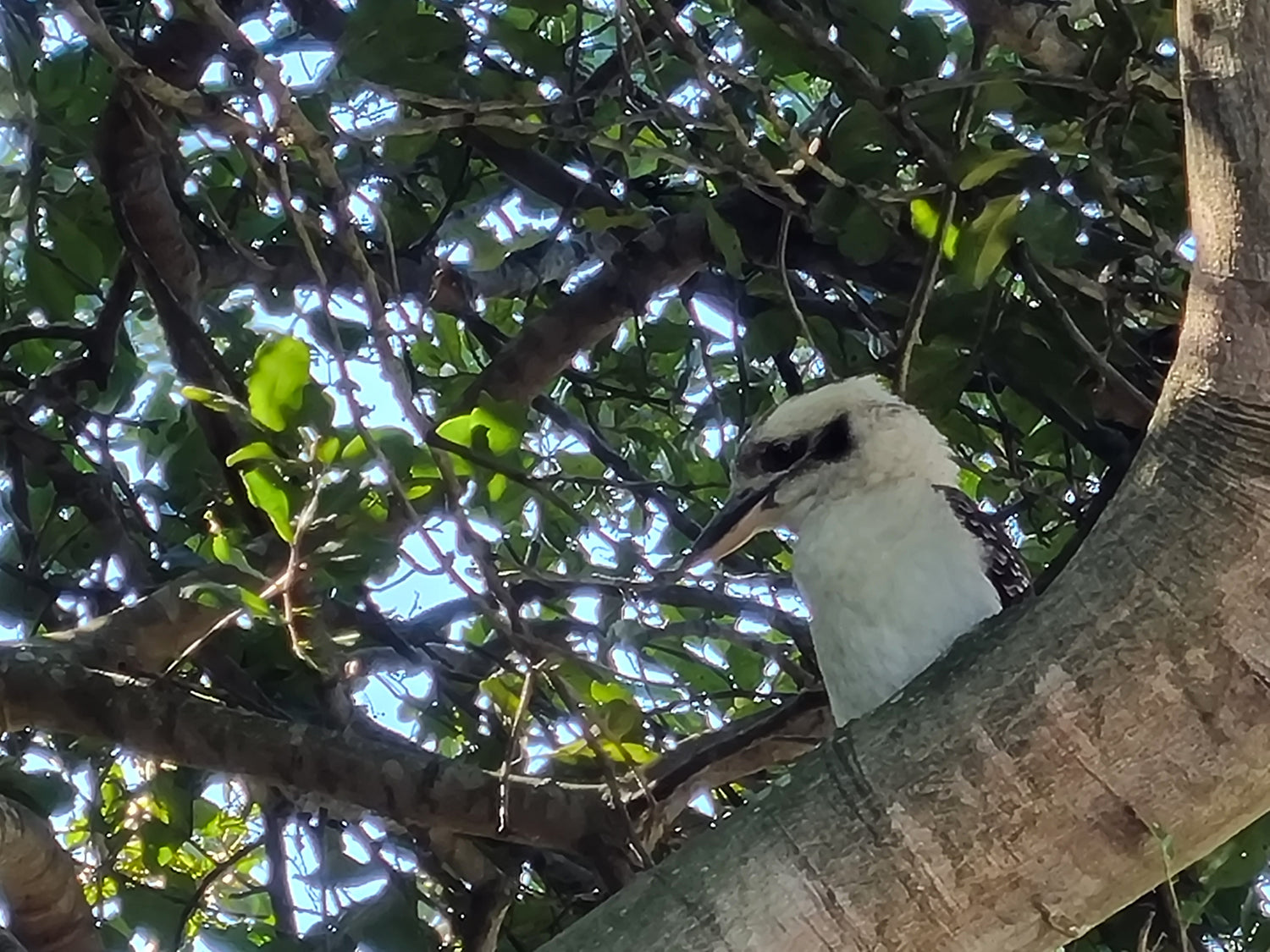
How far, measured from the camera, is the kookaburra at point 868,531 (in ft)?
4.83

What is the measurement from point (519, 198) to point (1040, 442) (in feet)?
2.31

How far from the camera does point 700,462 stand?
2.00 m

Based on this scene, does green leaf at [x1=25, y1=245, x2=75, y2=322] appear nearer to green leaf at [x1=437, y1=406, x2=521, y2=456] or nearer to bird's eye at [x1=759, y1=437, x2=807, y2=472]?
green leaf at [x1=437, y1=406, x2=521, y2=456]

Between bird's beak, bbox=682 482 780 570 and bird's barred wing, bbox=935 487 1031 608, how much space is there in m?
0.20

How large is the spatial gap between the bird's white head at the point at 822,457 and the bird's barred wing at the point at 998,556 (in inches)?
3.0

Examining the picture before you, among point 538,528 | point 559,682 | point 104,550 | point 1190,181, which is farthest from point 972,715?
point 104,550

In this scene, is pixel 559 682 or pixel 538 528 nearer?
pixel 559 682

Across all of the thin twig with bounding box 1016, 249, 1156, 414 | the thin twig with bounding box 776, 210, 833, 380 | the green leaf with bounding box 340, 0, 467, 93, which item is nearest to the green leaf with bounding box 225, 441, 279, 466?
the green leaf with bounding box 340, 0, 467, 93

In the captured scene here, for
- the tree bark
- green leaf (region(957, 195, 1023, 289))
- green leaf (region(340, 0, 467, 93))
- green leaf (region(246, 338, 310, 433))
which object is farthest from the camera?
green leaf (region(340, 0, 467, 93))

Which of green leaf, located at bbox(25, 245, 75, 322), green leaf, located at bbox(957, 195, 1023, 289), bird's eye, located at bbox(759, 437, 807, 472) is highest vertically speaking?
green leaf, located at bbox(25, 245, 75, 322)

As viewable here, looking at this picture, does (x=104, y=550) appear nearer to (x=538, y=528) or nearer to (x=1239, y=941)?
(x=538, y=528)

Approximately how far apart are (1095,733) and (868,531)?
77 cm

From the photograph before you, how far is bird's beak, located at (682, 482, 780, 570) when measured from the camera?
163 centimetres

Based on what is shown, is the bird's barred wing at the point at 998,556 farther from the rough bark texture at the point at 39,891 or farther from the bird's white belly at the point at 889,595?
the rough bark texture at the point at 39,891
